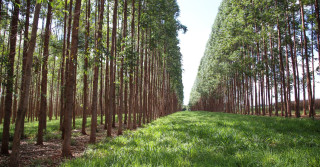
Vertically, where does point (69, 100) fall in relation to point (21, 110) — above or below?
above

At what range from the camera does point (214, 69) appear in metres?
31.7

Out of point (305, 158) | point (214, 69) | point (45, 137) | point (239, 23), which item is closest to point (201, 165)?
point (305, 158)

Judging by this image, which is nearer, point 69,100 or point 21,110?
point 21,110

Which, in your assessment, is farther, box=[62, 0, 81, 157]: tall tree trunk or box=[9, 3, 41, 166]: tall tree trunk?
box=[62, 0, 81, 157]: tall tree trunk

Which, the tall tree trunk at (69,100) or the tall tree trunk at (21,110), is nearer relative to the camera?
the tall tree trunk at (21,110)

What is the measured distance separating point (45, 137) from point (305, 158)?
11006mm

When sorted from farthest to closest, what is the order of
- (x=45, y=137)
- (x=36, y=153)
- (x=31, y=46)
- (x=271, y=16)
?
(x=271, y=16)
(x=45, y=137)
(x=36, y=153)
(x=31, y=46)

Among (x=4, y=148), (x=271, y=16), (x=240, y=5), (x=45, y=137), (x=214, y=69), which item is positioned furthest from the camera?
(x=214, y=69)

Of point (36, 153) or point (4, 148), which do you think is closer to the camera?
point (4, 148)

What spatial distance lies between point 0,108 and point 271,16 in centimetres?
2585

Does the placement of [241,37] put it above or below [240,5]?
below

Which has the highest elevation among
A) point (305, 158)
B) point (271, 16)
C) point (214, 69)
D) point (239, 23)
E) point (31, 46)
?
point (239, 23)

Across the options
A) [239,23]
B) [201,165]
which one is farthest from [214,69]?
[201,165]

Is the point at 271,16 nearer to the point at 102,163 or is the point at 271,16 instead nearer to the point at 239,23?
the point at 239,23
